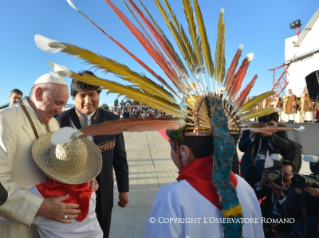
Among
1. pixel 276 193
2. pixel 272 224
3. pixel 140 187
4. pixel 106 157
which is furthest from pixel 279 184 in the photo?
pixel 140 187

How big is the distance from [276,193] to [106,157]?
198 centimetres

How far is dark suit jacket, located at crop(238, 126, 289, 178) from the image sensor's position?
265 centimetres

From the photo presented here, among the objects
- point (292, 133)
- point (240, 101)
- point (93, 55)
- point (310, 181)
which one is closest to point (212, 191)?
point (240, 101)

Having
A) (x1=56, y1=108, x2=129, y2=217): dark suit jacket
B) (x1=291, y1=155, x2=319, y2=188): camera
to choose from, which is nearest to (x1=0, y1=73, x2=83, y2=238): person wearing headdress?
(x1=56, y1=108, x2=129, y2=217): dark suit jacket

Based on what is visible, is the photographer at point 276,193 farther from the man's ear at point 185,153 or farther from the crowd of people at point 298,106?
the crowd of people at point 298,106

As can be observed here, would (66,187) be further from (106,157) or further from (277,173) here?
(277,173)

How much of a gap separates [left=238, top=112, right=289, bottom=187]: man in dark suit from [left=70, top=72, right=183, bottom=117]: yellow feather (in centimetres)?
199

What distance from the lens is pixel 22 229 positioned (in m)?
1.31

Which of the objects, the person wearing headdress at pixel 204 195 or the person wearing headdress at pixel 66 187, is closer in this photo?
the person wearing headdress at pixel 204 195

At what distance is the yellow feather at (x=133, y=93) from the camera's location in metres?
0.81

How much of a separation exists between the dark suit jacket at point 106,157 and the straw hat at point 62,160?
0.58 m

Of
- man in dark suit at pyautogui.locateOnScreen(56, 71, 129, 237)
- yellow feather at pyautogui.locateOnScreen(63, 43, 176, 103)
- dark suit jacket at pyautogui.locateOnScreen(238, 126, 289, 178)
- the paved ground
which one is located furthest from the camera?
the paved ground

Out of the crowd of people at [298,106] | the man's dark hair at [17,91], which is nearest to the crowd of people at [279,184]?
the man's dark hair at [17,91]

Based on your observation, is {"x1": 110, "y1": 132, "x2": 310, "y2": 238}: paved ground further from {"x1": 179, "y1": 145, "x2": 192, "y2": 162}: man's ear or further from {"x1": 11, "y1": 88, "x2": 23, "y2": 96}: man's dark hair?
{"x1": 11, "y1": 88, "x2": 23, "y2": 96}: man's dark hair
